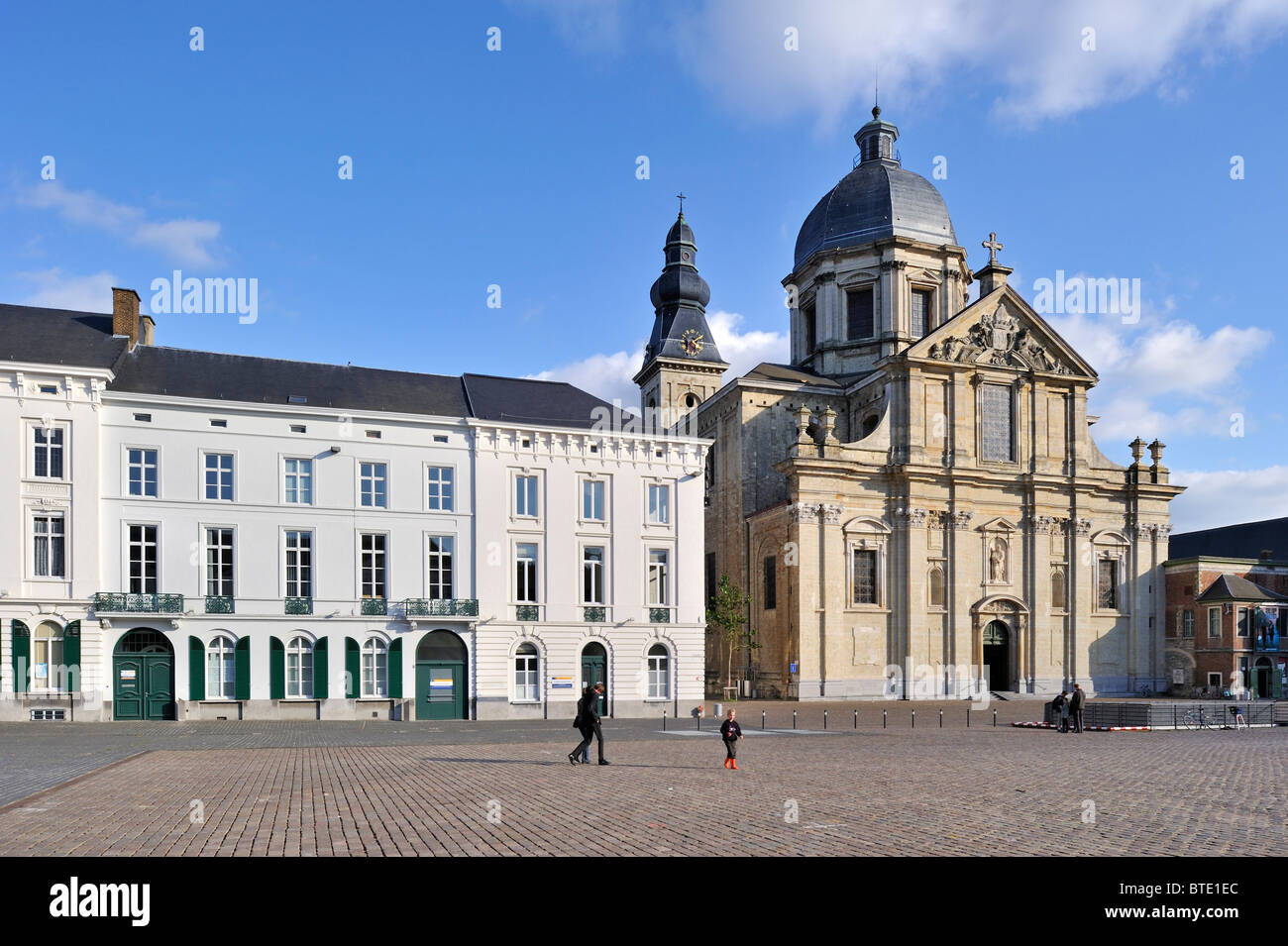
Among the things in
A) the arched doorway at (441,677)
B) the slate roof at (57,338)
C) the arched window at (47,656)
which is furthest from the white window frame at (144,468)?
the arched doorway at (441,677)

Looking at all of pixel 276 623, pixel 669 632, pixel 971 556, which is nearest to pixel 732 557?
pixel 971 556

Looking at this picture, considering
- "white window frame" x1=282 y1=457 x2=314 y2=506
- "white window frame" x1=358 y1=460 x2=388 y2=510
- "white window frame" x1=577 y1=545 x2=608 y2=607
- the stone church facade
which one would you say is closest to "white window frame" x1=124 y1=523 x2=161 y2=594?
"white window frame" x1=282 y1=457 x2=314 y2=506

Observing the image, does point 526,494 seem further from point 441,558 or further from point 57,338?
point 57,338

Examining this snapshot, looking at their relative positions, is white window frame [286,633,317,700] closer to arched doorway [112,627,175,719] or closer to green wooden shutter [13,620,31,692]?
arched doorway [112,627,175,719]

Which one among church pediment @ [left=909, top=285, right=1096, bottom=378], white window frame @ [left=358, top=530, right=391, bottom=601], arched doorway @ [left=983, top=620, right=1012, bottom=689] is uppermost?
church pediment @ [left=909, top=285, right=1096, bottom=378]

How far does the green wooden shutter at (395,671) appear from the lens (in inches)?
1391

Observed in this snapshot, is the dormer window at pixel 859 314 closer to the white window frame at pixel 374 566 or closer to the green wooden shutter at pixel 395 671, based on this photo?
the white window frame at pixel 374 566

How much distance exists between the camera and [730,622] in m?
52.4

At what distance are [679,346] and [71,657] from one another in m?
54.0

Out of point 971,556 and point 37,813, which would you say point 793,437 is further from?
point 37,813

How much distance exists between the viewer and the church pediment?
5644 centimetres

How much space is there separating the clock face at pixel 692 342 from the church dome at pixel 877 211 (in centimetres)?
1185

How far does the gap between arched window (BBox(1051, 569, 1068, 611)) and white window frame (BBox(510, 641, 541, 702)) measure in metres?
33.5
